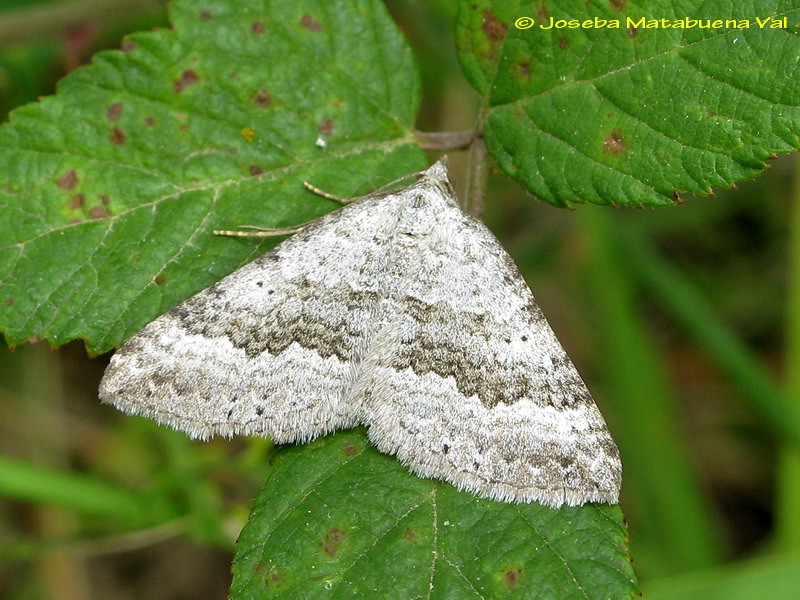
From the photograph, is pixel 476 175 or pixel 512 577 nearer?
pixel 512 577

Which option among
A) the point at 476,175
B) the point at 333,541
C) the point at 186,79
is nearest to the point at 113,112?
the point at 186,79

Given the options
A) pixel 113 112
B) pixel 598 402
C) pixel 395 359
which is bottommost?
pixel 598 402

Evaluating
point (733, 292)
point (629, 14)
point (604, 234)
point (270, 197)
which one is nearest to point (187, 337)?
point (270, 197)

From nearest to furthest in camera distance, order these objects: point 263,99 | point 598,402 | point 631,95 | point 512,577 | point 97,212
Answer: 1. point 512,577
2. point 631,95
3. point 97,212
4. point 263,99
5. point 598,402

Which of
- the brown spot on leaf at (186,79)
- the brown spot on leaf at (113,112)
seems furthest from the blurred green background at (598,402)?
the brown spot on leaf at (186,79)

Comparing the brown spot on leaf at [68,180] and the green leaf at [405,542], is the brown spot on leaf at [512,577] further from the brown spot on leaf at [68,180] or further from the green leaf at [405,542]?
the brown spot on leaf at [68,180]

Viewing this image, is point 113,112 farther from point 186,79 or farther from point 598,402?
point 598,402
